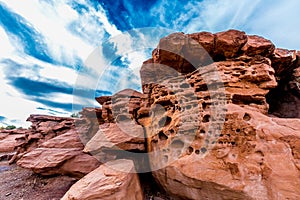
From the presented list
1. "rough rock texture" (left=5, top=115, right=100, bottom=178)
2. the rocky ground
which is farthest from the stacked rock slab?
the rocky ground

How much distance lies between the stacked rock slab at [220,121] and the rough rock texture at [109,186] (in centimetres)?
95

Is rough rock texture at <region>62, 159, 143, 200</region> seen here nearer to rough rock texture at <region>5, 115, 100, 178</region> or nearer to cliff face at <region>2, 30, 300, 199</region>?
cliff face at <region>2, 30, 300, 199</region>

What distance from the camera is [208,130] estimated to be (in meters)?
4.21

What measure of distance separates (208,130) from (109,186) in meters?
3.13

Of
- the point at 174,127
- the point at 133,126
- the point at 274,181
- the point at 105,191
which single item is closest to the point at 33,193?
the point at 105,191

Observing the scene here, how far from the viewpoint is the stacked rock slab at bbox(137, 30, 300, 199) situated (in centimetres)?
330

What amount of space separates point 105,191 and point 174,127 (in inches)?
106

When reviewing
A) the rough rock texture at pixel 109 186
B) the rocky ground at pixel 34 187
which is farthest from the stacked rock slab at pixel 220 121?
the rocky ground at pixel 34 187

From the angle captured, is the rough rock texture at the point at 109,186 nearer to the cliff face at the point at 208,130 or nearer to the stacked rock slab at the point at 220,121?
the cliff face at the point at 208,130

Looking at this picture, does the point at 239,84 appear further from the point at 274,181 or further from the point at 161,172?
the point at 161,172

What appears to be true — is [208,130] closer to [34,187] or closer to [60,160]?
[60,160]

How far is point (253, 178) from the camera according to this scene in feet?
10.7

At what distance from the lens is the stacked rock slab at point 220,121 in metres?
3.30

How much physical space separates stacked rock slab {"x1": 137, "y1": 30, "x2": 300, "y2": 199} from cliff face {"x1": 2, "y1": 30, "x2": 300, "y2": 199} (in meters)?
0.02
